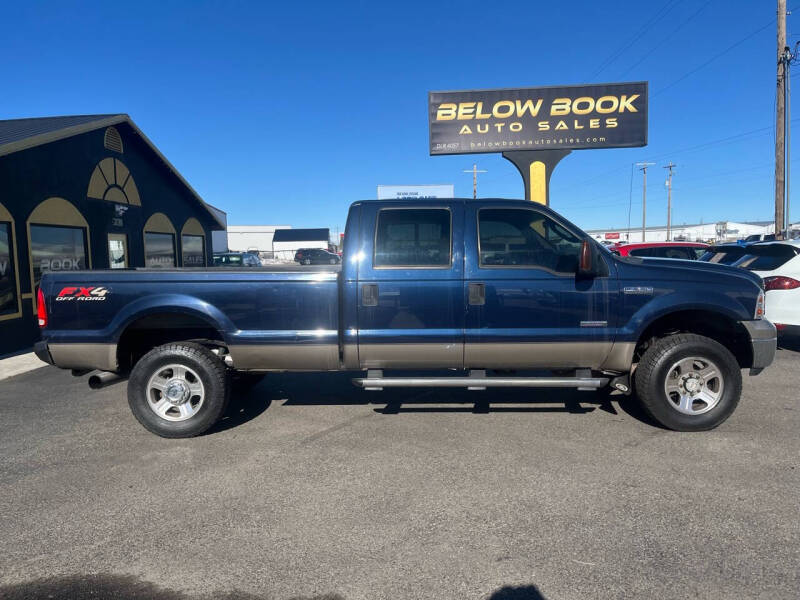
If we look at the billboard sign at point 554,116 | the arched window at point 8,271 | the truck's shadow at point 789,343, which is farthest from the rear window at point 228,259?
the truck's shadow at point 789,343

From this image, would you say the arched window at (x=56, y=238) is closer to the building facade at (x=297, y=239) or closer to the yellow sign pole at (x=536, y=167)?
the yellow sign pole at (x=536, y=167)

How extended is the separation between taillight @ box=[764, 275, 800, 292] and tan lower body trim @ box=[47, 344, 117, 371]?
808 centimetres

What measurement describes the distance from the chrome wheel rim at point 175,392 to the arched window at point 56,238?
631cm

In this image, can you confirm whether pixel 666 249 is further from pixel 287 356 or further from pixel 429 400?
pixel 287 356

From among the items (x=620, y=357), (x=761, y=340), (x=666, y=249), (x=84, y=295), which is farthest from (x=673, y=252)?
(x=84, y=295)

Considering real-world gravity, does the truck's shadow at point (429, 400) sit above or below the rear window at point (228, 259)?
below

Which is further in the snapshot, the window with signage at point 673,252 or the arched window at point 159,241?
the arched window at point 159,241

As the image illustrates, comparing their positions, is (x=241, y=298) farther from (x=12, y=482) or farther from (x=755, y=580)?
(x=755, y=580)

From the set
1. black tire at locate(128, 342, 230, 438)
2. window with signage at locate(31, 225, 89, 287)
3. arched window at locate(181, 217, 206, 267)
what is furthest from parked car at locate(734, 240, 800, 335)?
arched window at locate(181, 217, 206, 267)

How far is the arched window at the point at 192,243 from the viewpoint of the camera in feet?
54.0

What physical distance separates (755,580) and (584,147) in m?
13.4

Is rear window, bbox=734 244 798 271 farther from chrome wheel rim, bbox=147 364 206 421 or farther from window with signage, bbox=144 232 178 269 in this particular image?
window with signage, bbox=144 232 178 269

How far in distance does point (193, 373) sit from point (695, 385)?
14.6 ft

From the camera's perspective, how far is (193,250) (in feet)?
56.9
